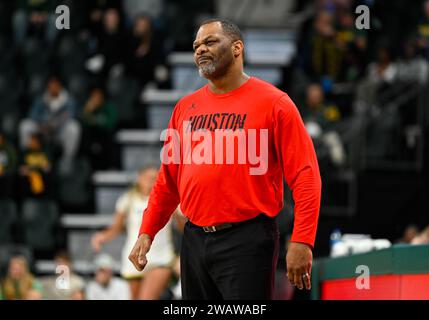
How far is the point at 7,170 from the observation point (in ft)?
52.0

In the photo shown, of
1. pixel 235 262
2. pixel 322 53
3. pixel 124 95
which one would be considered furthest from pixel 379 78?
pixel 235 262

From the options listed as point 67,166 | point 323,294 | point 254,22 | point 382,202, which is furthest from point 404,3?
point 323,294

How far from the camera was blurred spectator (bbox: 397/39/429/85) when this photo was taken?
15539mm

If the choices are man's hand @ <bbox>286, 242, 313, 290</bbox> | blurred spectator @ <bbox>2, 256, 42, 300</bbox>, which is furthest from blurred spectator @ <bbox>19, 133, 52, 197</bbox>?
man's hand @ <bbox>286, 242, 313, 290</bbox>

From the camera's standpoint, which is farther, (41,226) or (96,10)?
(96,10)

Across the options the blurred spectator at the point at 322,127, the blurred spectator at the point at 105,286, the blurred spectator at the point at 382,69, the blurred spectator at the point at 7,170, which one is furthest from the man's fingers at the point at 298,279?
the blurred spectator at the point at 7,170

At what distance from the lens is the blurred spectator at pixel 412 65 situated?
1554cm

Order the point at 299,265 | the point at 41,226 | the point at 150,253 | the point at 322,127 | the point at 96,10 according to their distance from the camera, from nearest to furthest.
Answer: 1. the point at 299,265
2. the point at 150,253
3. the point at 322,127
4. the point at 41,226
5. the point at 96,10

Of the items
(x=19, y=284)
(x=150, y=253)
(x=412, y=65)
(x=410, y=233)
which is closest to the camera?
(x=150, y=253)

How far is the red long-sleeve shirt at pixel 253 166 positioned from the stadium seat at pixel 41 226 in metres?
10.1

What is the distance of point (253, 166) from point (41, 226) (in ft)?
34.0

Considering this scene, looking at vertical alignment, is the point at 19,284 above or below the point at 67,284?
below

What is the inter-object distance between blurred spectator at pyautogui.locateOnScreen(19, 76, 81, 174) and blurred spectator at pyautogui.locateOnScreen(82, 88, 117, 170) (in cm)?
16

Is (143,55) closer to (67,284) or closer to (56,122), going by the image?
(56,122)
